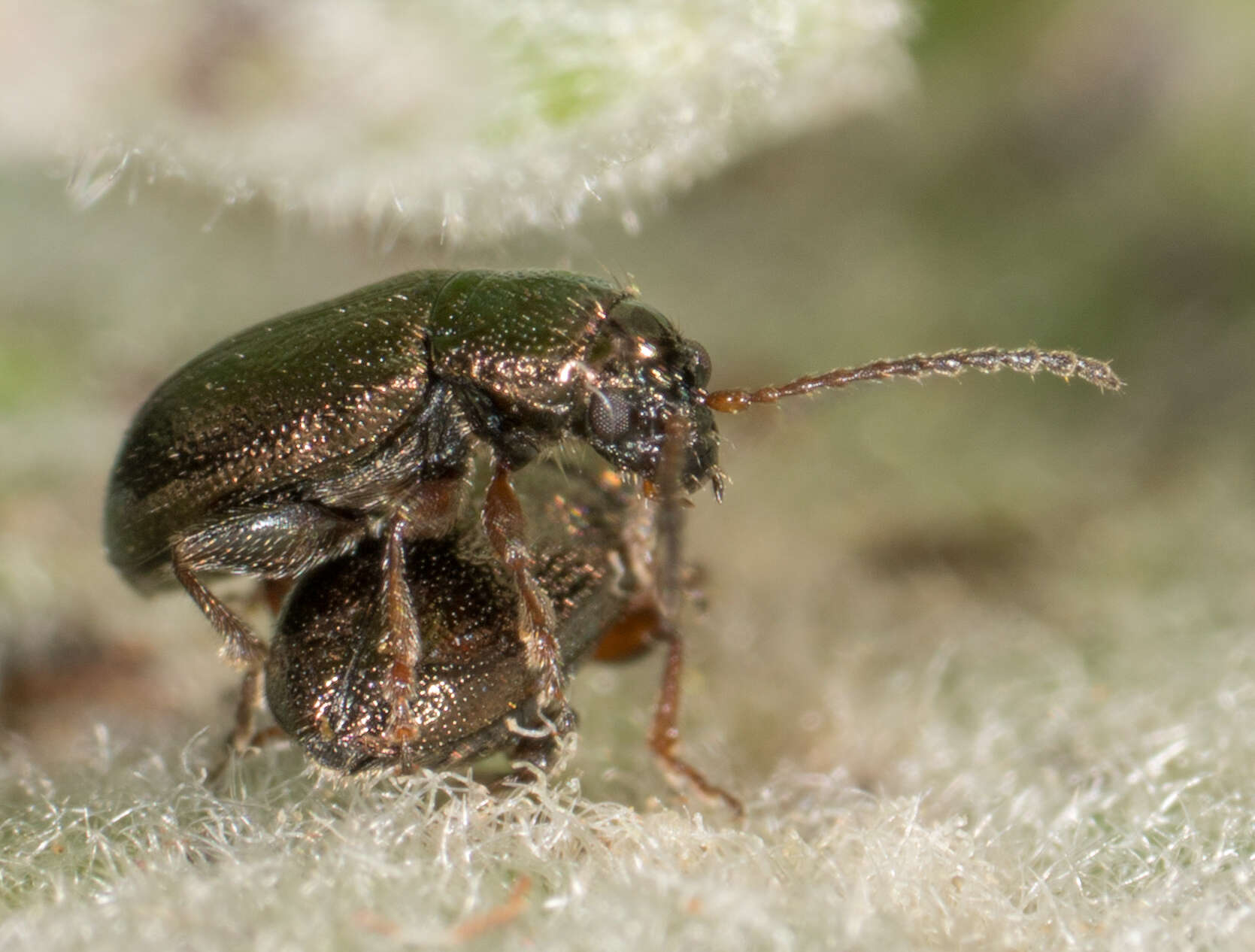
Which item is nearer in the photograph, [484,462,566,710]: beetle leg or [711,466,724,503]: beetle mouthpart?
[484,462,566,710]: beetle leg

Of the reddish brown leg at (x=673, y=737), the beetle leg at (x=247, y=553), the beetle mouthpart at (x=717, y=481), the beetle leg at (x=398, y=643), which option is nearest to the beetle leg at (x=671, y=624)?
the reddish brown leg at (x=673, y=737)

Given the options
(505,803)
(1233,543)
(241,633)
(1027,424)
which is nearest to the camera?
(505,803)

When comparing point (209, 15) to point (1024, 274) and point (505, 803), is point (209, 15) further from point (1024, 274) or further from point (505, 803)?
point (1024, 274)

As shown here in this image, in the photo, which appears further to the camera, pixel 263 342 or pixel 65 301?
Result: pixel 65 301

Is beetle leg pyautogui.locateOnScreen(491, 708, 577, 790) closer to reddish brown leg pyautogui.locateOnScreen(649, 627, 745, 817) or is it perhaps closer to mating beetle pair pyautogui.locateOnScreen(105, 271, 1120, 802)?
mating beetle pair pyautogui.locateOnScreen(105, 271, 1120, 802)

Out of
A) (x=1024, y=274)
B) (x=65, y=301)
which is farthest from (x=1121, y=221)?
(x=65, y=301)

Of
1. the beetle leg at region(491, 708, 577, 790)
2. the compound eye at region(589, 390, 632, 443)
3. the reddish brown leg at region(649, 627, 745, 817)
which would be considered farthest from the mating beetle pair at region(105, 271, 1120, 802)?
the reddish brown leg at region(649, 627, 745, 817)
